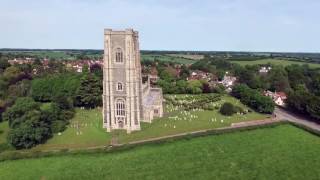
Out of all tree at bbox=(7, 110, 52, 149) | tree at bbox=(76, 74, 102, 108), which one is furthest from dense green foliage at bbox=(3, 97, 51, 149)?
tree at bbox=(76, 74, 102, 108)

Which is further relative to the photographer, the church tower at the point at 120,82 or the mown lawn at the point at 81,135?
the church tower at the point at 120,82

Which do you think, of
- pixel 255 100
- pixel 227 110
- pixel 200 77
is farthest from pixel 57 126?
pixel 200 77

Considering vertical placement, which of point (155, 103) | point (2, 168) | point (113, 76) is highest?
point (113, 76)

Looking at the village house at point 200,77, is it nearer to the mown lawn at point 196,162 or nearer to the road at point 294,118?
the road at point 294,118

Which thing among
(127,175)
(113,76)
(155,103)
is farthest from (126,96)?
(127,175)

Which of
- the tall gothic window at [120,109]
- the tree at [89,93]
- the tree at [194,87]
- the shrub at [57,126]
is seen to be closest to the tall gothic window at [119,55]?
the tall gothic window at [120,109]

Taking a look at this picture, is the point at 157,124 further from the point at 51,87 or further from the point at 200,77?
the point at 200,77

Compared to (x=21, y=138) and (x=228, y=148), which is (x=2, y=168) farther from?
Answer: (x=228, y=148)
